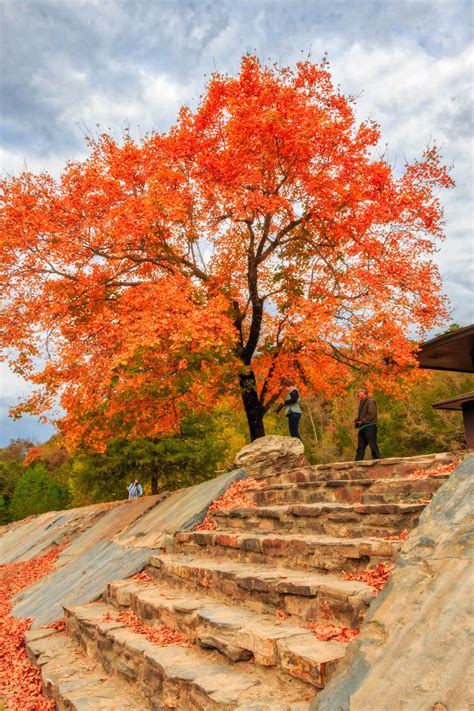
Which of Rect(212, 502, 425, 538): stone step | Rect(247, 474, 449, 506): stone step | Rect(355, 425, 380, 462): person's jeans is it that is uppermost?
Rect(355, 425, 380, 462): person's jeans

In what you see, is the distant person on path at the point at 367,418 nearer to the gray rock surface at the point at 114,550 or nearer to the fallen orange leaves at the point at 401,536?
the gray rock surface at the point at 114,550

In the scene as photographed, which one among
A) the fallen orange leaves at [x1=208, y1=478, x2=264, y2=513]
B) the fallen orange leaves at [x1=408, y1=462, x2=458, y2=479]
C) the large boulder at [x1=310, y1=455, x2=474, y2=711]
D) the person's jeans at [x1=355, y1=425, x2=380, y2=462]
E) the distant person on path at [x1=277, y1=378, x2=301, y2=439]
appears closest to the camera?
the large boulder at [x1=310, y1=455, x2=474, y2=711]

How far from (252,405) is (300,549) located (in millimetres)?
9238

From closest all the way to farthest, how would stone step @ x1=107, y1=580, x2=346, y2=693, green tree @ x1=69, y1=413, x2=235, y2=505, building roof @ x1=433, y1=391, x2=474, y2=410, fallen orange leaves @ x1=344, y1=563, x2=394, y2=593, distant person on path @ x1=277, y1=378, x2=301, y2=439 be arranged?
stone step @ x1=107, y1=580, x2=346, y2=693 → fallen orange leaves @ x1=344, y1=563, x2=394, y2=593 → building roof @ x1=433, y1=391, x2=474, y2=410 → distant person on path @ x1=277, y1=378, x2=301, y2=439 → green tree @ x1=69, y1=413, x2=235, y2=505

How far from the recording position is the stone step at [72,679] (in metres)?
4.36

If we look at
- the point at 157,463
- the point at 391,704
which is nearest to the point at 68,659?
the point at 391,704

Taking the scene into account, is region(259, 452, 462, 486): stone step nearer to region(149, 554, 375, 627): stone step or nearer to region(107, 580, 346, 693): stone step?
region(149, 554, 375, 627): stone step

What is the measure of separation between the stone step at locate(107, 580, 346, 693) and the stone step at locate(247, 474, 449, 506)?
1.77 m

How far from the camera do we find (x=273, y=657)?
11.6 ft

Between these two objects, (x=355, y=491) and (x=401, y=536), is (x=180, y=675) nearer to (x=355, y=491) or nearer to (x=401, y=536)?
(x=401, y=536)

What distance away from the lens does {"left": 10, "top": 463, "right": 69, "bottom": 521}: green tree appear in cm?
4359

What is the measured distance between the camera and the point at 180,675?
3789 mm

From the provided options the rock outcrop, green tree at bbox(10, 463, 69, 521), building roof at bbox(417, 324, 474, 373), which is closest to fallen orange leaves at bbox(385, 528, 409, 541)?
the rock outcrop

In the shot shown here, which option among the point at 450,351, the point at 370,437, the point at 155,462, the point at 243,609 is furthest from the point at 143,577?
the point at 155,462
